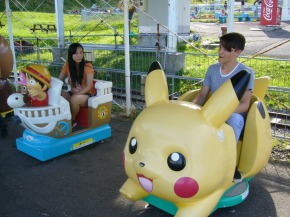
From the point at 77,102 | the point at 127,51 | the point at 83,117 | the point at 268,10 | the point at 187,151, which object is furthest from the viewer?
the point at 268,10

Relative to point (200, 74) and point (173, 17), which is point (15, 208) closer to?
point (200, 74)

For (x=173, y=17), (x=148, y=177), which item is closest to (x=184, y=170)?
(x=148, y=177)

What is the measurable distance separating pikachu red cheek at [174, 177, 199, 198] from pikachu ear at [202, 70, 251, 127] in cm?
44

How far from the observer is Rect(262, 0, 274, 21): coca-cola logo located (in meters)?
18.7

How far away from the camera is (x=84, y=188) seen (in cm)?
347

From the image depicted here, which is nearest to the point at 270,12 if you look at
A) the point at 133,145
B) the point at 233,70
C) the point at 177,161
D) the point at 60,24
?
the point at 60,24

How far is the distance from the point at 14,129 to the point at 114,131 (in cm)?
156

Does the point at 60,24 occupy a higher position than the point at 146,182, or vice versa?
the point at 60,24

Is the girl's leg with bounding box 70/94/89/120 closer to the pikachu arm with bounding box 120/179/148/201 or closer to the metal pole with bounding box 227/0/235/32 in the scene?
the pikachu arm with bounding box 120/179/148/201

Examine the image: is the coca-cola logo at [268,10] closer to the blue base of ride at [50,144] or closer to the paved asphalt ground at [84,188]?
the paved asphalt ground at [84,188]

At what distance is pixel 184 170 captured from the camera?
2.39 metres

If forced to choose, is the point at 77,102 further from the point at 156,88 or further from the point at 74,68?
the point at 156,88

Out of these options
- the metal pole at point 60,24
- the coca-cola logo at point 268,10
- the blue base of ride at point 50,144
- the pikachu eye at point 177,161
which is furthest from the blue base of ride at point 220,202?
the coca-cola logo at point 268,10

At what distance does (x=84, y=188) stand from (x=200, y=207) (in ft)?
4.52
